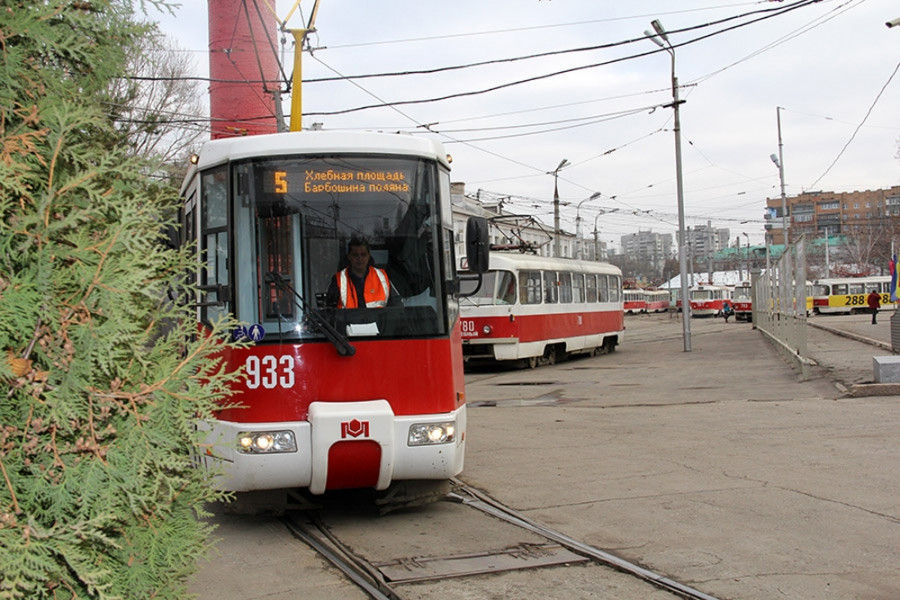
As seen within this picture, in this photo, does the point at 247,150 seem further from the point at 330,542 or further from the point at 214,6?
the point at 214,6

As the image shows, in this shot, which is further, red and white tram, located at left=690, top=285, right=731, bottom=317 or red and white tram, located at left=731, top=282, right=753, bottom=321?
red and white tram, located at left=690, top=285, right=731, bottom=317

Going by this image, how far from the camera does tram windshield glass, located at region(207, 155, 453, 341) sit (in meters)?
6.33

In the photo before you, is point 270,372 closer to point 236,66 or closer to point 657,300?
point 236,66

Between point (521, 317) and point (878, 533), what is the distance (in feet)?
57.4

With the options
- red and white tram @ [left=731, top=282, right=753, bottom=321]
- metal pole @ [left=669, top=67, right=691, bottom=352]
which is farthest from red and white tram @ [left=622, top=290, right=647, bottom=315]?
metal pole @ [left=669, top=67, right=691, bottom=352]

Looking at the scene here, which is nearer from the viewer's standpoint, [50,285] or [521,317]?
[50,285]

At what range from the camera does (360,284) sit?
20.9ft

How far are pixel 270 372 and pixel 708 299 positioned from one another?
73486mm

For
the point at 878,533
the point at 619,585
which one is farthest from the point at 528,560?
the point at 878,533

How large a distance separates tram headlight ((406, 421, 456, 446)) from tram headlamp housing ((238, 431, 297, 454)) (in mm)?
793

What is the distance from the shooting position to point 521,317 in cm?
2364

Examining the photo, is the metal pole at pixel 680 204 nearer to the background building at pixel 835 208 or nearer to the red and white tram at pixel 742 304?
the red and white tram at pixel 742 304

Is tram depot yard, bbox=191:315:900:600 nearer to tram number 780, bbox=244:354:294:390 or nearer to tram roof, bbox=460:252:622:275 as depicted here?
tram number 780, bbox=244:354:294:390

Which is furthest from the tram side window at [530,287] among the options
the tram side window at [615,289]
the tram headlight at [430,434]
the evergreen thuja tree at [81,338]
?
the evergreen thuja tree at [81,338]
